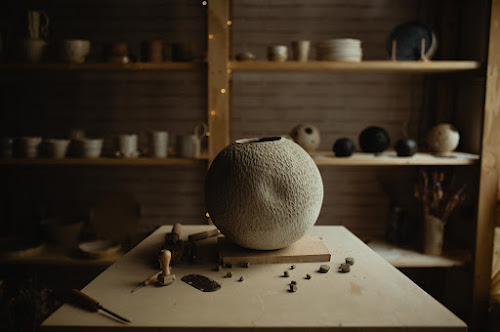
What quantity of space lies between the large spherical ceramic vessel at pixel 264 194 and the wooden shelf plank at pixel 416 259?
1.43 m

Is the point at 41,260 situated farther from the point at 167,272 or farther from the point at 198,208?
the point at 167,272

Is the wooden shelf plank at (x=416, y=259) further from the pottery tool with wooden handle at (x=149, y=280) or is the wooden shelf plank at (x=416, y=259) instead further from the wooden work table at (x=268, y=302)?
the pottery tool with wooden handle at (x=149, y=280)

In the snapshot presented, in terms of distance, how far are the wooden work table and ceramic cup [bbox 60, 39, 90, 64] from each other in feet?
5.30

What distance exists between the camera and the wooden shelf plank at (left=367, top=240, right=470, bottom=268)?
8.09ft

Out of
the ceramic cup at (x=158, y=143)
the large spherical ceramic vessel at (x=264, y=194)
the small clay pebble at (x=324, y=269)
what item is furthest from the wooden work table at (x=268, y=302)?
the ceramic cup at (x=158, y=143)

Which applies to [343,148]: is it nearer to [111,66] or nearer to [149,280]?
[111,66]

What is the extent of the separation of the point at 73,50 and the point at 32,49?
9.8 inches

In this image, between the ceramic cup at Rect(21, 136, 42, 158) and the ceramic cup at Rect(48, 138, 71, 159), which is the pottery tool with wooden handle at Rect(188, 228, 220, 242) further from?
the ceramic cup at Rect(21, 136, 42, 158)

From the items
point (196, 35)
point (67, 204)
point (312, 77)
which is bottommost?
point (67, 204)

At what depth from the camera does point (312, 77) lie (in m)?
2.98

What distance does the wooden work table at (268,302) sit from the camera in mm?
933

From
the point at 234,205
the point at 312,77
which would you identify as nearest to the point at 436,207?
the point at 312,77

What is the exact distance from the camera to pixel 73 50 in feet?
8.02

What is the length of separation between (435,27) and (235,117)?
5.12 feet
